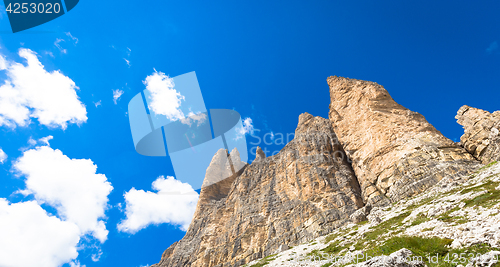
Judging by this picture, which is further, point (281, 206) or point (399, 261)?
point (281, 206)

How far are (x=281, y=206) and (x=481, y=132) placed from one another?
43.3 meters

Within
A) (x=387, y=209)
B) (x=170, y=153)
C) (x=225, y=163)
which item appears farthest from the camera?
(x=225, y=163)

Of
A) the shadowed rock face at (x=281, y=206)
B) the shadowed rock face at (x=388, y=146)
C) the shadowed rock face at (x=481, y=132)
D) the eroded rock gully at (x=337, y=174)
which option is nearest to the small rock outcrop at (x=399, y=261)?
the eroded rock gully at (x=337, y=174)

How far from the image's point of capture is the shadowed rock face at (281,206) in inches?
1930

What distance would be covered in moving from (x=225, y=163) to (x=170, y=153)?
272 ft

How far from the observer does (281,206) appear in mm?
60312

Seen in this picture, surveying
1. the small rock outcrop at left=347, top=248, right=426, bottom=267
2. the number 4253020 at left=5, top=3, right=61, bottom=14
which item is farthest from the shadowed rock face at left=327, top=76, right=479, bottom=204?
the number 4253020 at left=5, top=3, right=61, bottom=14

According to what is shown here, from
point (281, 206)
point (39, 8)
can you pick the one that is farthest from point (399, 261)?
point (281, 206)

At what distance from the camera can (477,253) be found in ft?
28.2

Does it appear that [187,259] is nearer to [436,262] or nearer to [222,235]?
[222,235]

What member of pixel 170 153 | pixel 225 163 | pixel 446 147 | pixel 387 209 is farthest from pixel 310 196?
pixel 225 163

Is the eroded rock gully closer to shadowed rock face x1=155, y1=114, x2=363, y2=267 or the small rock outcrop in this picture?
shadowed rock face x1=155, y1=114, x2=363, y2=267

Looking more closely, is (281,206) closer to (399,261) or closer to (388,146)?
(388,146)

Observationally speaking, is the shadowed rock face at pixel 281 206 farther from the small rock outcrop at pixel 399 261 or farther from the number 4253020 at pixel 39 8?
the number 4253020 at pixel 39 8
